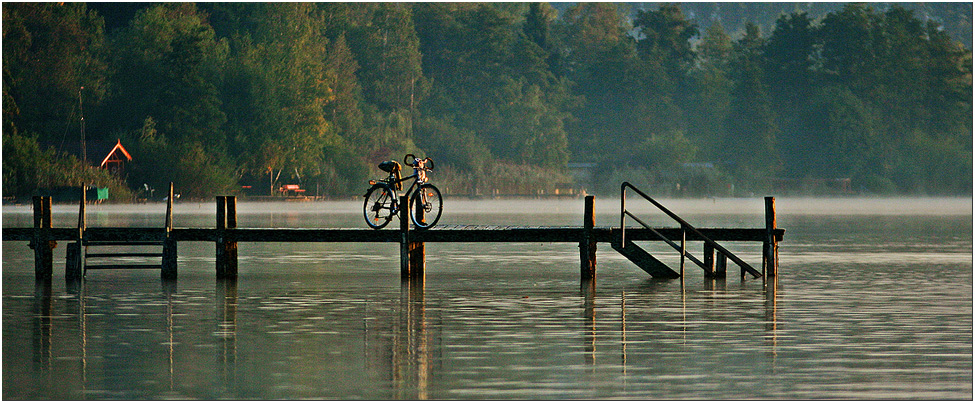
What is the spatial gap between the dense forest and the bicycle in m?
63.8

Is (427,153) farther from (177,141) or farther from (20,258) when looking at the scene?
(20,258)

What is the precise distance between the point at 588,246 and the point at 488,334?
30.3ft

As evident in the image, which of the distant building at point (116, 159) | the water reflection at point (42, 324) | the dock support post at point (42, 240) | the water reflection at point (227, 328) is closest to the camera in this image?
the water reflection at point (227, 328)

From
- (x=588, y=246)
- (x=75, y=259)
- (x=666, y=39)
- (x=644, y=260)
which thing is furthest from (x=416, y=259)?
(x=666, y=39)

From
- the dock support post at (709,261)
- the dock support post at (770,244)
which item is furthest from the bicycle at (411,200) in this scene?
the dock support post at (770,244)

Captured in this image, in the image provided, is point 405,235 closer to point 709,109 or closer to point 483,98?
point 483,98

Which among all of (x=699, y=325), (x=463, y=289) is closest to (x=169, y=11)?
(x=463, y=289)

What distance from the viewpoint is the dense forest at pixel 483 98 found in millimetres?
93688

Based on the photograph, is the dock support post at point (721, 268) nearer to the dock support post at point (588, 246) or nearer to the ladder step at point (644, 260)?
the ladder step at point (644, 260)

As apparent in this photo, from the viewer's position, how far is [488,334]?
56.3 ft

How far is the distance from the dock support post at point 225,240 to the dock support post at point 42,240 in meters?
2.91

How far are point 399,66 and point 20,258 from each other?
8991cm

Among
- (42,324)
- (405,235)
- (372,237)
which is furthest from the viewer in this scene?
(405,235)

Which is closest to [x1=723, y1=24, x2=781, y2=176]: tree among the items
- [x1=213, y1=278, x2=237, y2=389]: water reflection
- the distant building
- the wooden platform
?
the distant building
